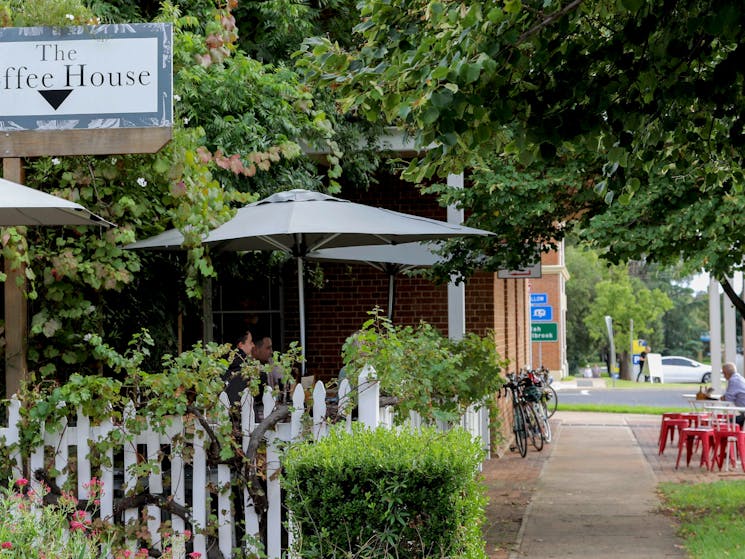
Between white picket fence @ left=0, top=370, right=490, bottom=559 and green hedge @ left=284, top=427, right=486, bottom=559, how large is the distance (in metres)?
1.12

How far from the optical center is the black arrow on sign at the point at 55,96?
6.13 metres

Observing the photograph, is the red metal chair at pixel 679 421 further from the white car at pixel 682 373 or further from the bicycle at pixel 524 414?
the white car at pixel 682 373

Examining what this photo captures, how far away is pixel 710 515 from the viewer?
1061 centimetres

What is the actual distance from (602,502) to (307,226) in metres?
5.39

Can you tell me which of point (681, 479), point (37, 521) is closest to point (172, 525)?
point (37, 521)

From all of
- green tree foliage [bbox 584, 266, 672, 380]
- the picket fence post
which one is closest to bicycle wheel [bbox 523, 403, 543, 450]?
the picket fence post

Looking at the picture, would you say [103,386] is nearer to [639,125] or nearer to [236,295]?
[639,125]

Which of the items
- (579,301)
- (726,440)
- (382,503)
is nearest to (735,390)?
(726,440)

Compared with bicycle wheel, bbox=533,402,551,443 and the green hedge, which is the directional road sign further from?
the green hedge

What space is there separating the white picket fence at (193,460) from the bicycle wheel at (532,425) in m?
10.6

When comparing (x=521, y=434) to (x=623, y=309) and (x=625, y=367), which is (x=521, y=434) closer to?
(x=623, y=309)

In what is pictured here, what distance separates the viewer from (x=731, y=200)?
8.75m

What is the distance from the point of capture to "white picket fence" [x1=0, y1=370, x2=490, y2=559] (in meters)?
6.14

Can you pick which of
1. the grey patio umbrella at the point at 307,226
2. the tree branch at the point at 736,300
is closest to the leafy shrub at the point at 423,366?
the grey patio umbrella at the point at 307,226
